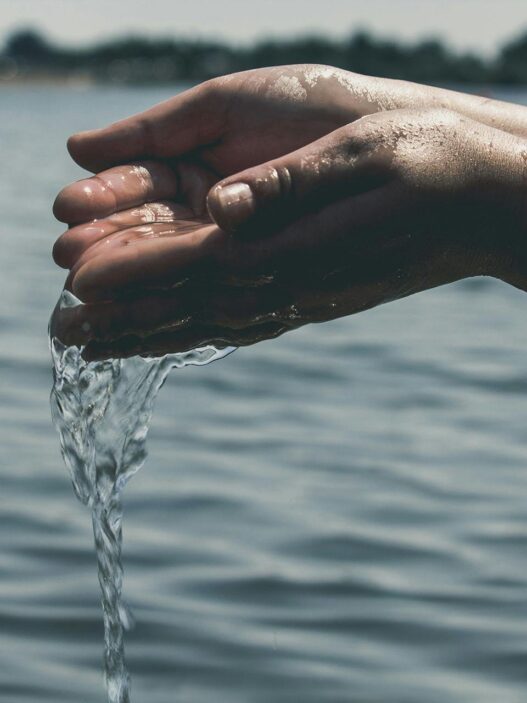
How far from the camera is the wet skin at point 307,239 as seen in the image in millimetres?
3619

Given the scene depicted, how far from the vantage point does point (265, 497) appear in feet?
23.8

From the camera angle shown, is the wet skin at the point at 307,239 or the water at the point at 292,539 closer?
the wet skin at the point at 307,239

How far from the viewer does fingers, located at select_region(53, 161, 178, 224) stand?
418 cm

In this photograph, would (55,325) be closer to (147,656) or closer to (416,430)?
(147,656)

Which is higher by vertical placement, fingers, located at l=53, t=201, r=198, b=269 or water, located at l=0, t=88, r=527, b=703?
fingers, located at l=53, t=201, r=198, b=269

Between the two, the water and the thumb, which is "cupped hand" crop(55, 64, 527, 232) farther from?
the water

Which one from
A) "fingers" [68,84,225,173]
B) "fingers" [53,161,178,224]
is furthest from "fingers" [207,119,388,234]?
"fingers" [68,84,225,173]

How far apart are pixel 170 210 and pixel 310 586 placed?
2.16m

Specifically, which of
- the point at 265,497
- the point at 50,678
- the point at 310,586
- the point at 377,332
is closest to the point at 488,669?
the point at 310,586

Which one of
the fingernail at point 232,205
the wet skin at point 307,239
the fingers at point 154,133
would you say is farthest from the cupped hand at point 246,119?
the fingernail at point 232,205

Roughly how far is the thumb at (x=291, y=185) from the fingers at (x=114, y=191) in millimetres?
681

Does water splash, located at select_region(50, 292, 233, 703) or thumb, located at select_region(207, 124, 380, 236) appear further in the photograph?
water splash, located at select_region(50, 292, 233, 703)

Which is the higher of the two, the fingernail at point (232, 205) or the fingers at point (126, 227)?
the fingernail at point (232, 205)

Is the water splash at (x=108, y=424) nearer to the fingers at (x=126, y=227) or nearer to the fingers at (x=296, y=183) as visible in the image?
the fingers at (x=126, y=227)
